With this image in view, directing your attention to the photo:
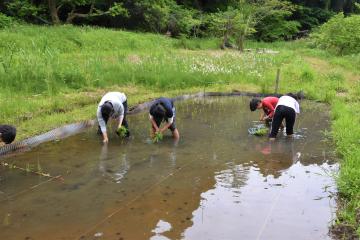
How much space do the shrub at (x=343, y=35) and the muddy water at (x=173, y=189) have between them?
17.6 metres

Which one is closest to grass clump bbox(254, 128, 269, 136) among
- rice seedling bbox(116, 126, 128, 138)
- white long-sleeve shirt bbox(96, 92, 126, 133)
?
rice seedling bbox(116, 126, 128, 138)

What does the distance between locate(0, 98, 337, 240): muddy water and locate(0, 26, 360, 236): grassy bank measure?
23.8 inches

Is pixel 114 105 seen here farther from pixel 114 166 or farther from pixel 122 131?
pixel 114 166

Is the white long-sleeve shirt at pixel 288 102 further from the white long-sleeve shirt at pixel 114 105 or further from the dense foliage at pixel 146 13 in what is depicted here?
the dense foliage at pixel 146 13

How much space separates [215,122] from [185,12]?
2099 cm

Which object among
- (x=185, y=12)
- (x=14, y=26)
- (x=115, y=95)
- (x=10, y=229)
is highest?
(x=185, y=12)

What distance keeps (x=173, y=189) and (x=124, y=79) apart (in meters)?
8.47

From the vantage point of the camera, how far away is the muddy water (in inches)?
193

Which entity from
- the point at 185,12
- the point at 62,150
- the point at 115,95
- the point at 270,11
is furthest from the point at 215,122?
the point at 270,11

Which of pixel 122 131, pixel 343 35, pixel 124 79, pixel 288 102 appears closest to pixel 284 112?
pixel 288 102

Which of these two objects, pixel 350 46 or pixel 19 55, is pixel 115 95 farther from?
pixel 350 46

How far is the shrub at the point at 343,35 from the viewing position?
24906 mm

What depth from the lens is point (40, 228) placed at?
4.79 m

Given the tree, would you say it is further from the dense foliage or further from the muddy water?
the muddy water
